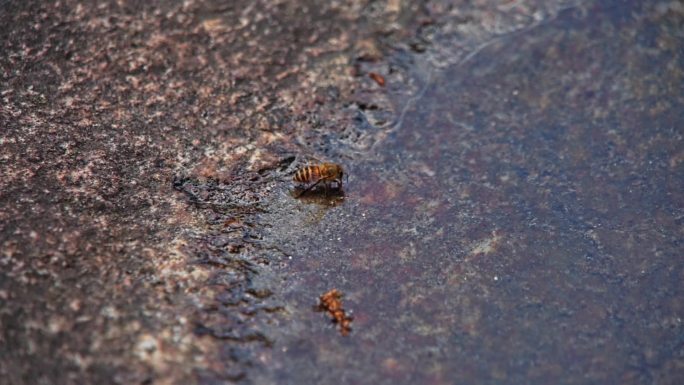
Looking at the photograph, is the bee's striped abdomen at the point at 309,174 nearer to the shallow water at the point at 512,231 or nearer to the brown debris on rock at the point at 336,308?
the shallow water at the point at 512,231

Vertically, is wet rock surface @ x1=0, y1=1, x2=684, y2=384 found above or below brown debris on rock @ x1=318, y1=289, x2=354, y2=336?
above

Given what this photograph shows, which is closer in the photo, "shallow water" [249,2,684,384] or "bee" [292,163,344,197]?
"shallow water" [249,2,684,384]

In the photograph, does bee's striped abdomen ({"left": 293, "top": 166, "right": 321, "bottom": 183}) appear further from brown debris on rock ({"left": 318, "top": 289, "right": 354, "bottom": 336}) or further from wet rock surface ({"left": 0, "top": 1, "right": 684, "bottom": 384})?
brown debris on rock ({"left": 318, "top": 289, "right": 354, "bottom": 336})

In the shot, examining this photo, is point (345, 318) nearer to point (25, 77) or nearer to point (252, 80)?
point (252, 80)

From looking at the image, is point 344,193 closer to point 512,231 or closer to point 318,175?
point 318,175

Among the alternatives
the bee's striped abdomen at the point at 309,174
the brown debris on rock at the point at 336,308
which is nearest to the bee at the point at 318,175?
the bee's striped abdomen at the point at 309,174

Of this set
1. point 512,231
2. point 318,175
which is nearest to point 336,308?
point 318,175

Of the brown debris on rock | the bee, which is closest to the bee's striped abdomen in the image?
the bee

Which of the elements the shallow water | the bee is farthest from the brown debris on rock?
the bee
